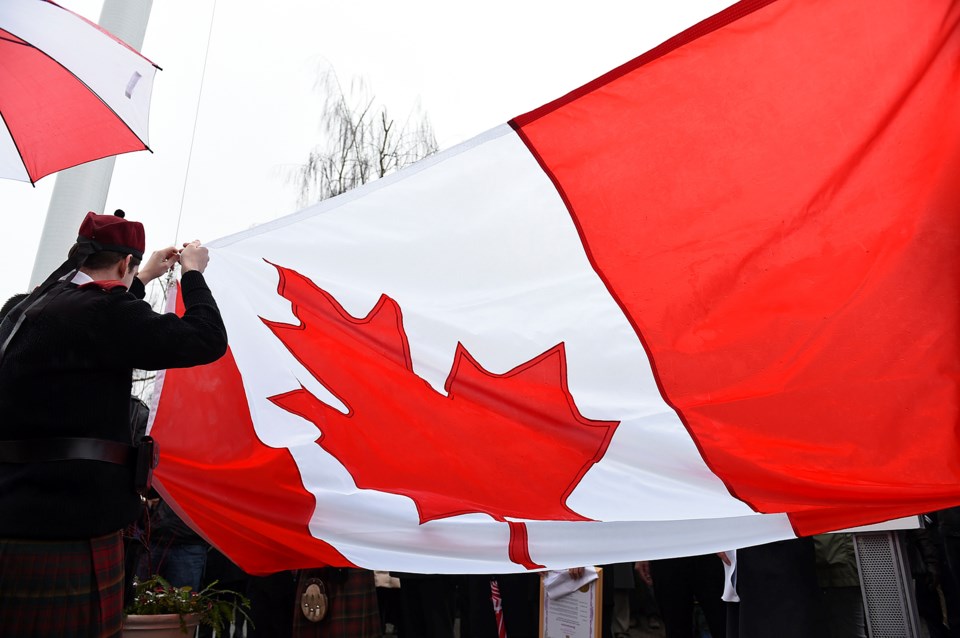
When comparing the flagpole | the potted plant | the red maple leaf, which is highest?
the flagpole

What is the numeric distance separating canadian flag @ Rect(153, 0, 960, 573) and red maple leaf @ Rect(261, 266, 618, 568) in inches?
0.4

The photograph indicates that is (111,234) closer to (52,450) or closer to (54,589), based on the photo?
(52,450)

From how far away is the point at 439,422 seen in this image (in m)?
3.24

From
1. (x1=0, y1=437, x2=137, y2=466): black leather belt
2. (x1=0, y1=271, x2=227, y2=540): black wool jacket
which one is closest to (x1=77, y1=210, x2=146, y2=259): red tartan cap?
(x1=0, y1=271, x2=227, y2=540): black wool jacket

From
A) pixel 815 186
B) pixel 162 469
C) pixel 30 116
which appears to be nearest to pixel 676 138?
pixel 815 186

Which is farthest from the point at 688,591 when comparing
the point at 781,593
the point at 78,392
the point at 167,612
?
the point at 78,392

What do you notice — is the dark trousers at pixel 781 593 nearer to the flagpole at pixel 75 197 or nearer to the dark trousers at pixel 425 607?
the dark trousers at pixel 425 607

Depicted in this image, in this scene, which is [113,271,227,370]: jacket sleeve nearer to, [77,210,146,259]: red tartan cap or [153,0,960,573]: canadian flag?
[77,210,146,259]: red tartan cap

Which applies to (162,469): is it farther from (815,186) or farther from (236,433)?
(815,186)

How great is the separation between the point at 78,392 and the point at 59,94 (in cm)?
179

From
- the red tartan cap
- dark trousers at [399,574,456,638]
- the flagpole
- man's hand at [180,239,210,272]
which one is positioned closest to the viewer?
the red tartan cap

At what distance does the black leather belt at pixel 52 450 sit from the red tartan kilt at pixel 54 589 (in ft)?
0.78

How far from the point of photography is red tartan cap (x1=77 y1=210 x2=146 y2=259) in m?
2.77

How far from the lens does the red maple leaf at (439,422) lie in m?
3.00
